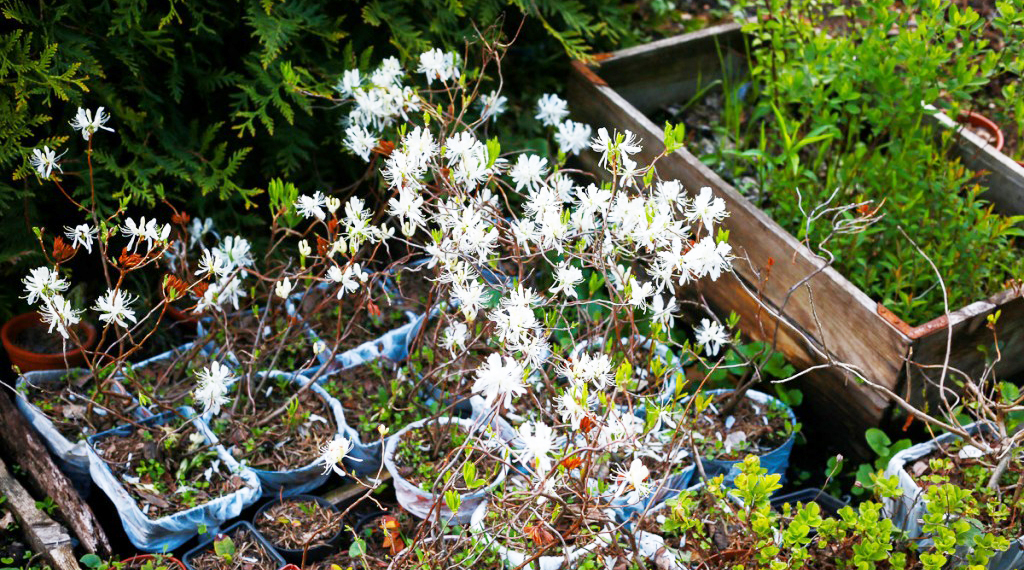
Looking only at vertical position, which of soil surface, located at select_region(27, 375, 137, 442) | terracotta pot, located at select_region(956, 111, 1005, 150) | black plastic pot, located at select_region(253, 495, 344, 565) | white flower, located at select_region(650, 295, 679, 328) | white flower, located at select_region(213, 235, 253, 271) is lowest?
black plastic pot, located at select_region(253, 495, 344, 565)

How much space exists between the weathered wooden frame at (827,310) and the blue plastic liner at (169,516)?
145 centimetres

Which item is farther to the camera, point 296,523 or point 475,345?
point 475,345

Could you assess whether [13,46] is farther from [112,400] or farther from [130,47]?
[112,400]

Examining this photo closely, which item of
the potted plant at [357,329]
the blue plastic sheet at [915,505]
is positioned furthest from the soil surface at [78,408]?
the blue plastic sheet at [915,505]

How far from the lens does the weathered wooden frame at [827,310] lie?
2.56m

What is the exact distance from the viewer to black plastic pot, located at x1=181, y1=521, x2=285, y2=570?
92.1 inches

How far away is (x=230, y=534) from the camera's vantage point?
2.44 metres

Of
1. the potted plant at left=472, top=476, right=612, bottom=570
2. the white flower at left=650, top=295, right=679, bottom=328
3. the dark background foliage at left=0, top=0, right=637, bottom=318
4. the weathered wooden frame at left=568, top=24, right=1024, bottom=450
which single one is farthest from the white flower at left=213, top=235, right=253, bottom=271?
the weathered wooden frame at left=568, top=24, right=1024, bottom=450

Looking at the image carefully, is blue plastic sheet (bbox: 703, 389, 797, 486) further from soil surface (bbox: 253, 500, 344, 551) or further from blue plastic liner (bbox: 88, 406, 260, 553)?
blue plastic liner (bbox: 88, 406, 260, 553)

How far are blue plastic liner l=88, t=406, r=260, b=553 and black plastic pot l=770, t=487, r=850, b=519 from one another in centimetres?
146

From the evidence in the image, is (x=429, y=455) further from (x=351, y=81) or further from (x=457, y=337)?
(x=351, y=81)

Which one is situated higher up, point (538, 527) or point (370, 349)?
point (538, 527)

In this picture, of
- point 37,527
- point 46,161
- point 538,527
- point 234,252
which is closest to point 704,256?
point 538,527

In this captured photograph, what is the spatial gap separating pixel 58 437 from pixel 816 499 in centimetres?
214
